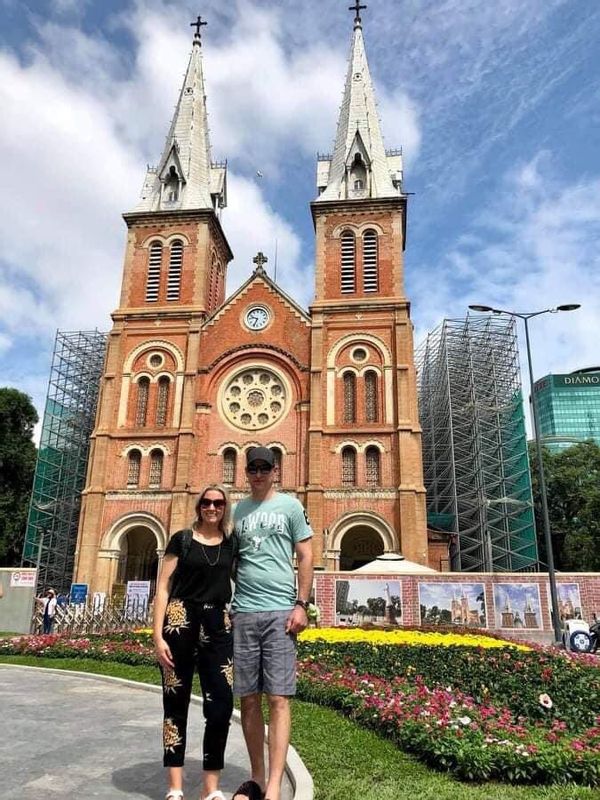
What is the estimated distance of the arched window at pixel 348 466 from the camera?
1249 inches

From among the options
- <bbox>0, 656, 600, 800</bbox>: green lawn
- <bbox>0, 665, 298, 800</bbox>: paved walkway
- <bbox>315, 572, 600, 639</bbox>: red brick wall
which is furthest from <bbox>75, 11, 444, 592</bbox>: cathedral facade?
<bbox>0, 656, 600, 800</bbox>: green lawn

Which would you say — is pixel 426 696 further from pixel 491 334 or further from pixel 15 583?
pixel 491 334

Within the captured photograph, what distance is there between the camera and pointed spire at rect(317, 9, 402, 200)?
38.5m

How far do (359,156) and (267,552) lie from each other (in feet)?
124

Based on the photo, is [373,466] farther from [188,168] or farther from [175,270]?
[188,168]

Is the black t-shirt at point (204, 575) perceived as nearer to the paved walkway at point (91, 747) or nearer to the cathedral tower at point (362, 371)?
the paved walkway at point (91, 747)

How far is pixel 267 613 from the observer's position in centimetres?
480

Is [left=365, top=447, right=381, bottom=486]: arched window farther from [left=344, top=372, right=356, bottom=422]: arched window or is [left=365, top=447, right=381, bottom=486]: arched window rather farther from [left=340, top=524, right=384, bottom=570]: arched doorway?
[left=340, top=524, right=384, bottom=570]: arched doorway

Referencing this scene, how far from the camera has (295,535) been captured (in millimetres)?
5020

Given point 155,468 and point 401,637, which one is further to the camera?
point 155,468

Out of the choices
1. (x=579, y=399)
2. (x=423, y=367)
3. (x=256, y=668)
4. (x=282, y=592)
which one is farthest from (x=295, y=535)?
(x=579, y=399)

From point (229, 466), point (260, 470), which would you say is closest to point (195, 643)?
point (260, 470)

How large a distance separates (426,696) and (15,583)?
19.5 meters

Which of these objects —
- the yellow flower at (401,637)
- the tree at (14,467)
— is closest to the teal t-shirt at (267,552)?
the yellow flower at (401,637)
